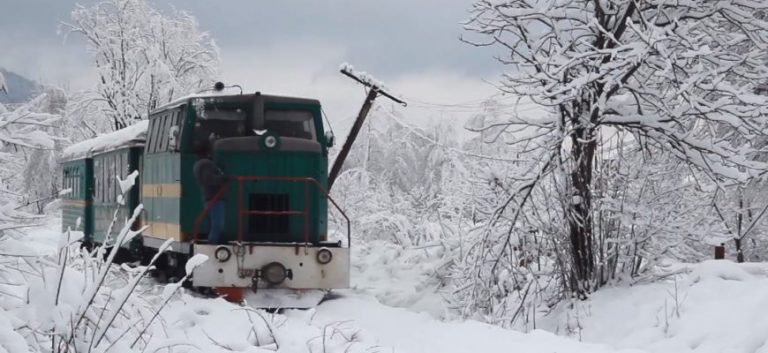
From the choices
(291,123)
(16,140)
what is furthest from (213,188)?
(16,140)

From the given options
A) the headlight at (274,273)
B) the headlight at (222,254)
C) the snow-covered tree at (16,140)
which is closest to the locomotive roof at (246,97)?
the headlight at (222,254)

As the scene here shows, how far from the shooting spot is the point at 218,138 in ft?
38.5

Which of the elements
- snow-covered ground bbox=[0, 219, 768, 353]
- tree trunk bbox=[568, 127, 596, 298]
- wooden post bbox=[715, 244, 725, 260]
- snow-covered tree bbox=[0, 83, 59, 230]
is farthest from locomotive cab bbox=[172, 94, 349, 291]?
snow-covered tree bbox=[0, 83, 59, 230]

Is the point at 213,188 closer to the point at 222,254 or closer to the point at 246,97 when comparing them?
the point at 222,254

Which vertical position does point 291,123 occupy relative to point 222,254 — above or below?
above

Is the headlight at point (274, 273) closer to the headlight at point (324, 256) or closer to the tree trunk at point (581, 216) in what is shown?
the headlight at point (324, 256)

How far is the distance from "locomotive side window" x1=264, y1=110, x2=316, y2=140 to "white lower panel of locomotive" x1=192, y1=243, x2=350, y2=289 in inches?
65.5

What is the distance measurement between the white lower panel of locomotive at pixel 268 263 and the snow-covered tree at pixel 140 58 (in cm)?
1861

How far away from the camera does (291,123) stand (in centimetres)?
1200

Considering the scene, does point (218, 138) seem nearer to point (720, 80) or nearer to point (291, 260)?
point (291, 260)

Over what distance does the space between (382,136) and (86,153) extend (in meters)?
23.0

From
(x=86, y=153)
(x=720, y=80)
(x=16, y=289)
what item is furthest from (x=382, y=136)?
(x=16, y=289)

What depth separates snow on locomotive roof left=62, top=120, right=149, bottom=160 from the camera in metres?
13.7

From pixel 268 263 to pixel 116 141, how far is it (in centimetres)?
516
